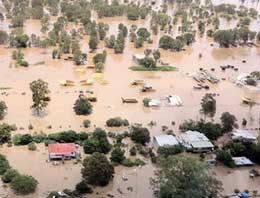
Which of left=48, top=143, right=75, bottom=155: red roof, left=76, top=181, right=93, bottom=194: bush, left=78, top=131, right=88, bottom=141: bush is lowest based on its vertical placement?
left=76, top=181, right=93, bottom=194: bush

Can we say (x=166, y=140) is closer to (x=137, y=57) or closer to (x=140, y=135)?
(x=140, y=135)

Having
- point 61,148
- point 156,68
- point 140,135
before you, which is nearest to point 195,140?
point 140,135

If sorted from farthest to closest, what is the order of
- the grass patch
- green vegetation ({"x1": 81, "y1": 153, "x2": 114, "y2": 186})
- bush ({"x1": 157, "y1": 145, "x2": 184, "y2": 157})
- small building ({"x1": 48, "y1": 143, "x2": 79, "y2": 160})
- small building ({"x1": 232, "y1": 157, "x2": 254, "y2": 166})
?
1. the grass patch
2. small building ({"x1": 232, "y1": 157, "x2": 254, "y2": 166})
3. bush ({"x1": 157, "y1": 145, "x2": 184, "y2": 157})
4. small building ({"x1": 48, "y1": 143, "x2": 79, "y2": 160})
5. green vegetation ({"x1": 81, "y1": 153, "x2": 114, "y2": 186})

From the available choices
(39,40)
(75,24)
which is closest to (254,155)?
(39,40)

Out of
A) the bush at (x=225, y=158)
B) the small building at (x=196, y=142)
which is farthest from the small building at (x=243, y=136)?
the bush at (x=225, y=158)

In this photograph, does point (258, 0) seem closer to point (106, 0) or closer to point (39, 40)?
point (106, 0)

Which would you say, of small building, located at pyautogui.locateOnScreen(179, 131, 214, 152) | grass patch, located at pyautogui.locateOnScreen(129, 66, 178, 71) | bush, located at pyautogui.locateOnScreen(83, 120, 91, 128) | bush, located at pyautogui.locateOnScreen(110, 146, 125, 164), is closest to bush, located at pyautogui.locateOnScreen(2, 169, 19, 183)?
bush, located at pyautogui.locateOnScreen(110, 146, 125, 164)

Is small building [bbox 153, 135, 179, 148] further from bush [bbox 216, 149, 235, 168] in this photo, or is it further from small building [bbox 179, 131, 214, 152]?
bush [bbox 216, 149, 235, 168]
